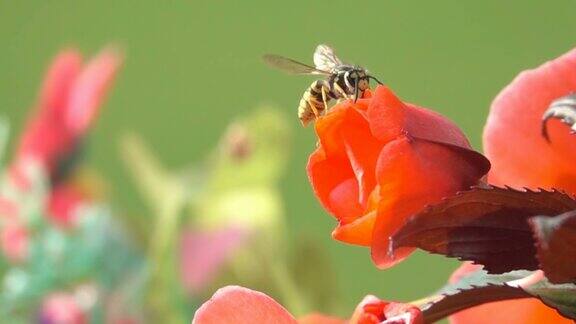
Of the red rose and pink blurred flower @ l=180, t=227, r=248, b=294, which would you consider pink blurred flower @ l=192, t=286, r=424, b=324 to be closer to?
the red rose

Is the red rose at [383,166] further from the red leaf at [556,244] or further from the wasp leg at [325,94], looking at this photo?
the wasp leg at [325,94]

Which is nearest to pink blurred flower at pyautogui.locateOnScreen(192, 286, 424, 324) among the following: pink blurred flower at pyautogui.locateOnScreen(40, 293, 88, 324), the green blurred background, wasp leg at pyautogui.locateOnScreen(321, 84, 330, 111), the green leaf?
the green leaf

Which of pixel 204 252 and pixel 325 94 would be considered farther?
pixel 204 252

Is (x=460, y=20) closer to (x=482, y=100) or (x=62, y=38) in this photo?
(x=482, y=100)

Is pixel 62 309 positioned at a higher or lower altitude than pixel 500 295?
lower

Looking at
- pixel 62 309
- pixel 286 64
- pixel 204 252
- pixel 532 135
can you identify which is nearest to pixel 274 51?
pixel 204 252

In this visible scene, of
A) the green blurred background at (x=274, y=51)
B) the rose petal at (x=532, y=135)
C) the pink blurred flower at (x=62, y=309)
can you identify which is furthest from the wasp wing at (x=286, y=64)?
the pink blurred flower at (x=62, y=309)

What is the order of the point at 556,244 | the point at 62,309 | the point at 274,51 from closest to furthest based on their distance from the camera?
the point at 556,244, the point at 274,51, the point at 62,309

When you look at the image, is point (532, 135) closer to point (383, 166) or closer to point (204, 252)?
point (383, 166)
